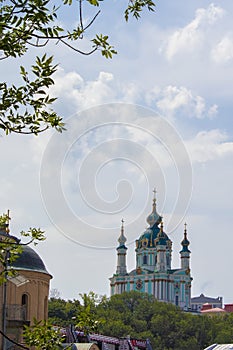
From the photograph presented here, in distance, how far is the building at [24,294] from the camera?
94.1ft

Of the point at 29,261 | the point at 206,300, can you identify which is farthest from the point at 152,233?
the point at 29,261

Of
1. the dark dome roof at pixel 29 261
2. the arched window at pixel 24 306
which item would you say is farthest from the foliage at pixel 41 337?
the dark dome roof at pixel 29 261

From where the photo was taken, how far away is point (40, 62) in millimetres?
7824

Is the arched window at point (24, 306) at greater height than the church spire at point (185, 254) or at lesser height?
lesser

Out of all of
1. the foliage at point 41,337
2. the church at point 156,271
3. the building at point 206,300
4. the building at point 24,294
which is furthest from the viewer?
Answer: the building at point 206,300

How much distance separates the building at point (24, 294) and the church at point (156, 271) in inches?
3159

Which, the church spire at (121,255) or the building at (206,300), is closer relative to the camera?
the church spire at (121,255)

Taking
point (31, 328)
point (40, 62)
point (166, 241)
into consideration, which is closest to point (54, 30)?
point (40, 62)

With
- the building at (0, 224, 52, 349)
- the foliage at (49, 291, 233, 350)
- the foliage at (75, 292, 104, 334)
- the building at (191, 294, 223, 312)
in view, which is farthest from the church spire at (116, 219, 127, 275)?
the foliage at (75, 292, 104, 334)

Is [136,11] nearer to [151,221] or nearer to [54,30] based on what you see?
[54,30]

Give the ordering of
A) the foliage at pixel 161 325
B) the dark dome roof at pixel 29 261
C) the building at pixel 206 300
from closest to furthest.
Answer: the dark dome roof at pixel 29 261 → the foliage at pixel 161 325 → the building at pixel 206 300

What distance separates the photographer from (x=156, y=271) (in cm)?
11312

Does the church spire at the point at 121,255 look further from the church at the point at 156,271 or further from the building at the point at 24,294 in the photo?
the building at the point at 24,294

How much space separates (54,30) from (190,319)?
8020 cm
